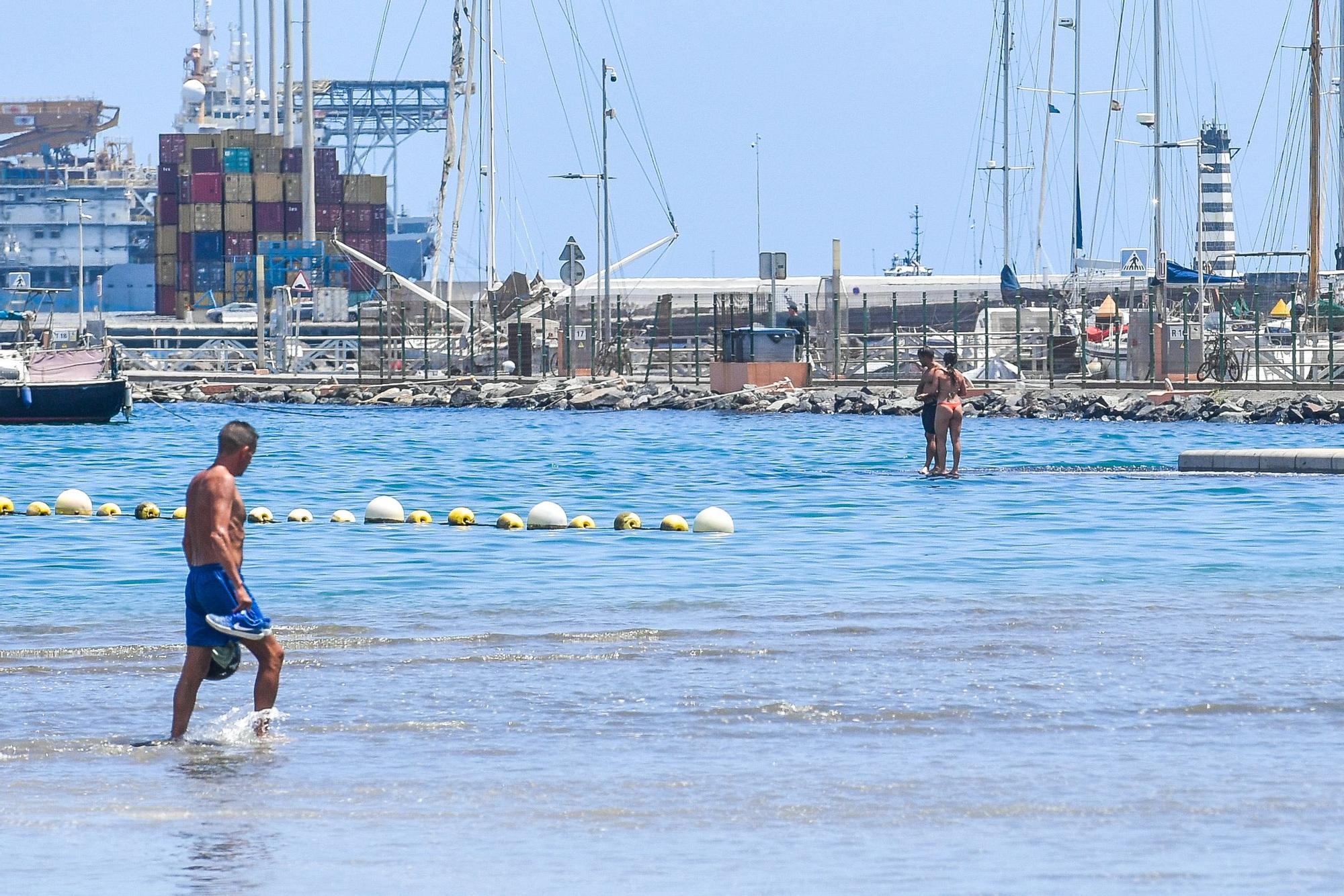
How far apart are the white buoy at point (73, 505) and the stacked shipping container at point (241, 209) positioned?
80211 millimetres

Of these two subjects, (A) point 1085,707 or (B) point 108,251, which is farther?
(B) point 108,251

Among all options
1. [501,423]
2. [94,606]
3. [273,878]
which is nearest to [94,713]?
[273,878]

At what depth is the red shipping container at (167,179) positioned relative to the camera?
11538 centimetres

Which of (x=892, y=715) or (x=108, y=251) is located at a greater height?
(x=108, y=251)

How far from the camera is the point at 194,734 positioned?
9727mm

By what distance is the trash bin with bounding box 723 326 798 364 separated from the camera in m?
48.2

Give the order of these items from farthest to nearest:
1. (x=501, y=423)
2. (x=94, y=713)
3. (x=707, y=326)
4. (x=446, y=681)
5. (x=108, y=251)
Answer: (x=108, y=251)
(x=707, y=326)
(x=501, y=423)
(x=446, y=681)
(x=94, y=713)

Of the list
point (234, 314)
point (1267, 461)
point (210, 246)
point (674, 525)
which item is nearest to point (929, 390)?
point (1267, 461)

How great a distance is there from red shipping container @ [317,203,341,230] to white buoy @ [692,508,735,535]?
90.2 m

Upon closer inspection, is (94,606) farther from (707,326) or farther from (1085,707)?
(707,326)

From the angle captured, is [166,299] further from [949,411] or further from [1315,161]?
[949,411]

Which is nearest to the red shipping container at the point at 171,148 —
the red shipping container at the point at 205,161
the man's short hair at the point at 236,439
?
the red shipping container at the point at 205,161

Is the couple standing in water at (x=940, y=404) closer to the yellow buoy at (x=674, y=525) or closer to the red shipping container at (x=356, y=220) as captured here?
the yellow buoy at (x=674, y=525)

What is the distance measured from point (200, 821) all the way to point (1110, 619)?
7.54 metres
